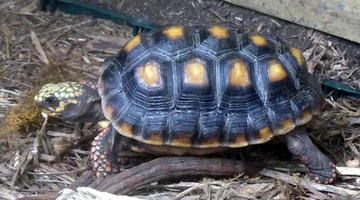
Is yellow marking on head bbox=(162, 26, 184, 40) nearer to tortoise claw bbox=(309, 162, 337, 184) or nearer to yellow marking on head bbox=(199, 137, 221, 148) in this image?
yellow marking on head bbox=(199, 137, 221, 148)

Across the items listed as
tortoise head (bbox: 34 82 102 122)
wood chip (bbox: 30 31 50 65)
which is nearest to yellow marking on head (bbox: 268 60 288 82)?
tortoise head (bbox: 34 82 102 122)

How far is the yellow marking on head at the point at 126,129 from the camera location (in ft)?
12.0

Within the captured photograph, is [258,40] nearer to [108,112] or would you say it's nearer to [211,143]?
[211,143]

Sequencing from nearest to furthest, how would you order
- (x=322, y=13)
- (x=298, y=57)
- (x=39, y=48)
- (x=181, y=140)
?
(x=181, y=140)
(x=298, y=57)
(x=322, y=13)
(x=39, y=48)

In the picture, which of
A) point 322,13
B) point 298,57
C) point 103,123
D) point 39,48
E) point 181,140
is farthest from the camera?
point 39,48

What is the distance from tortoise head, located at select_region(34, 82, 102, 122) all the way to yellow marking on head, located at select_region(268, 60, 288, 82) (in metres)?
1.03

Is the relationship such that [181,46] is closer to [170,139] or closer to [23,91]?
[170,139]

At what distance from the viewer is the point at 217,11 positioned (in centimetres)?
523

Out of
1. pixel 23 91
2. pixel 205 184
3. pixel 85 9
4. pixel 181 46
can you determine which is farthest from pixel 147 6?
pixel 205 184

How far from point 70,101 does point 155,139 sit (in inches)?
24.3

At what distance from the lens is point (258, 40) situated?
379cm

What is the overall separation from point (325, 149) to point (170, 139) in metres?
1.01

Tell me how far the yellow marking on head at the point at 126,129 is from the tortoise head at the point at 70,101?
369 millimetres

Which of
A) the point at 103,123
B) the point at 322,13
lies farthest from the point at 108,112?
the point at 322,13
